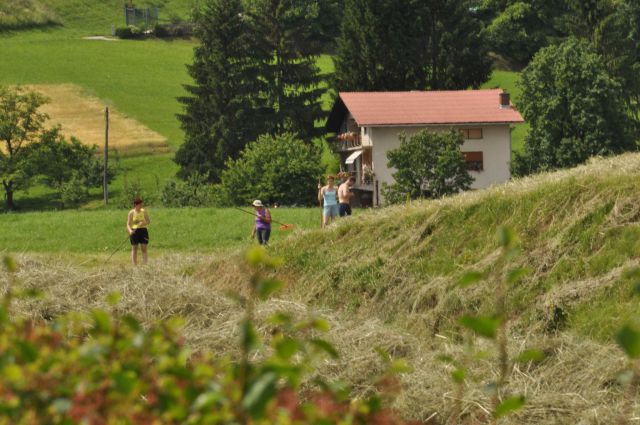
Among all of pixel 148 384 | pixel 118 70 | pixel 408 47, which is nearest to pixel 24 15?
pixel 118 70

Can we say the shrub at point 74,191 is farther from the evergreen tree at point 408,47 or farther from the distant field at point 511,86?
the distant field at point 511,86

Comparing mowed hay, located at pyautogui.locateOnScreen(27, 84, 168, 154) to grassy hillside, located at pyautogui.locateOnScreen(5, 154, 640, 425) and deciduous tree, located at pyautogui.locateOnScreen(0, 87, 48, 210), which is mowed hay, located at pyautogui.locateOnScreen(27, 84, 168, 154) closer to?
deciduous tree, located at pyautogui.locateOnScreen(0, 87, 48, 210)

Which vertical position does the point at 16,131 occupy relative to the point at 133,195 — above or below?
above

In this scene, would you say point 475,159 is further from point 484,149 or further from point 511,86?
point 511,86

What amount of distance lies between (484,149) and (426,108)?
4106 mm

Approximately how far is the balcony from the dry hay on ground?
4870 cm

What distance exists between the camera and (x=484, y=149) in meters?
63.4

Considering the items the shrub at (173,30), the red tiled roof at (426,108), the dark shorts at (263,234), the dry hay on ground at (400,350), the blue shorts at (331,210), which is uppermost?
the shrub at (173,30)

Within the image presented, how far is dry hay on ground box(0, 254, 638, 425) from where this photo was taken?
9766mm

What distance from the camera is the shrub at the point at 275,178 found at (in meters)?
55.6

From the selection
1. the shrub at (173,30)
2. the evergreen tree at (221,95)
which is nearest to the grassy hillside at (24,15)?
the shrub at (173,30)

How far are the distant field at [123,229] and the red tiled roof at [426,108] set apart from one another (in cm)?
2291

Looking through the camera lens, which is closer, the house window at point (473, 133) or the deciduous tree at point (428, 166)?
the deciduous tree at point (428, 166)

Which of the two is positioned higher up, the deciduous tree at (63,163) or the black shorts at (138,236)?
the deciduous tree at (63,163)
